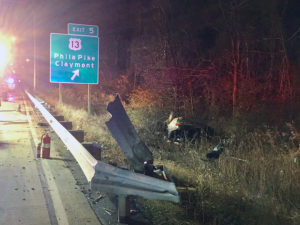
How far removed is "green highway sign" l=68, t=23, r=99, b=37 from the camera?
14209 mm

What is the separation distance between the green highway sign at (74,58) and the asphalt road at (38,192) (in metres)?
4.84

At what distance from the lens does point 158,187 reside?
446 centimetres

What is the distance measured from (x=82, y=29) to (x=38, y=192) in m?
9.40

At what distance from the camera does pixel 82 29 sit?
47.0ft

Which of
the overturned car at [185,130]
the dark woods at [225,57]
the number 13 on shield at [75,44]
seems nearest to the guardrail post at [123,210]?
the overturned car at [185,130]

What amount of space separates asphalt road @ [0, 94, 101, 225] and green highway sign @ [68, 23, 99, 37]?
5.85m

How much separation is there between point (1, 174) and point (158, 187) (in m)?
4.14

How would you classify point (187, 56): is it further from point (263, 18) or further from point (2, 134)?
point (2, 134)

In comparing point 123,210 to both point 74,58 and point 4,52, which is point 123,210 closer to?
point 74,58

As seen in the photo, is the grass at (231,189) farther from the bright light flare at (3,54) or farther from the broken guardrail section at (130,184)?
the bright light flare at (3,54)

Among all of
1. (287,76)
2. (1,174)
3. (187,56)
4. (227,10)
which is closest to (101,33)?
(187,56)

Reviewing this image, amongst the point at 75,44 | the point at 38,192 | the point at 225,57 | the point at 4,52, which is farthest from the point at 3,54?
the point at 38,192

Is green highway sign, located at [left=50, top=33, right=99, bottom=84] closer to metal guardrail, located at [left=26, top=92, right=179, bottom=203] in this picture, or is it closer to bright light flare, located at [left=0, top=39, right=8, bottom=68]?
metal guardrail, located at [left=26, top=92, right=179, bottom=203]

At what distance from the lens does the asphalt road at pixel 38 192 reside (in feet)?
16.4
